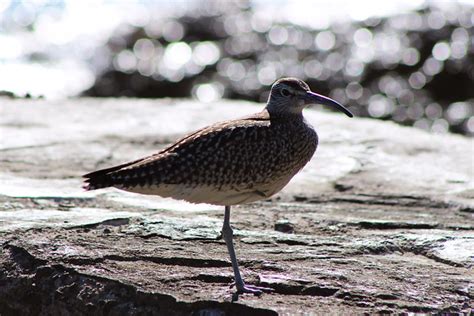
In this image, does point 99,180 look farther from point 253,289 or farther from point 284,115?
point 284,115

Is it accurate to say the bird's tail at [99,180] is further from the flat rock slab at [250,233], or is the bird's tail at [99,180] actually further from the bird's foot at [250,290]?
the bird's foot at [250,290]

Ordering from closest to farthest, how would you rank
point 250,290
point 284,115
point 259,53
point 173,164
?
1. point 250,290
2. point 173,164
3. point 284,115
4. point 259,53

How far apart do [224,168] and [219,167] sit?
0.03 meters

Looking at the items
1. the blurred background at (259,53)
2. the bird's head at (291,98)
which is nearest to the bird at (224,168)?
the bird's head at (291,98)

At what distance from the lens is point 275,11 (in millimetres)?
17953

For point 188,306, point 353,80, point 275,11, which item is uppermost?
point 275,11

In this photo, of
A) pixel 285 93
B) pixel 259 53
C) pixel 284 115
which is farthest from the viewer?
pixel 259 53

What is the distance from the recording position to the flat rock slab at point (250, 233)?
5914mm

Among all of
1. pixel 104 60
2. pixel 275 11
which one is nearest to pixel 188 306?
pixel 104 60

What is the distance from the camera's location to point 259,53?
52.4 feet

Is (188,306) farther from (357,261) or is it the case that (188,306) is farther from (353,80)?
(353,80)

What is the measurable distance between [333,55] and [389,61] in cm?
93

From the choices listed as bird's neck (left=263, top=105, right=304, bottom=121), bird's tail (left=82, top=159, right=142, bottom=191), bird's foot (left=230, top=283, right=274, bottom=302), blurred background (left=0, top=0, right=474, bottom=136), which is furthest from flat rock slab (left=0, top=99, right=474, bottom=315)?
blurred background (left=0, top=0, right=474, bottom=136)

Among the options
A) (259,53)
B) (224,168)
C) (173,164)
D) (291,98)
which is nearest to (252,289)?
(224,168)
